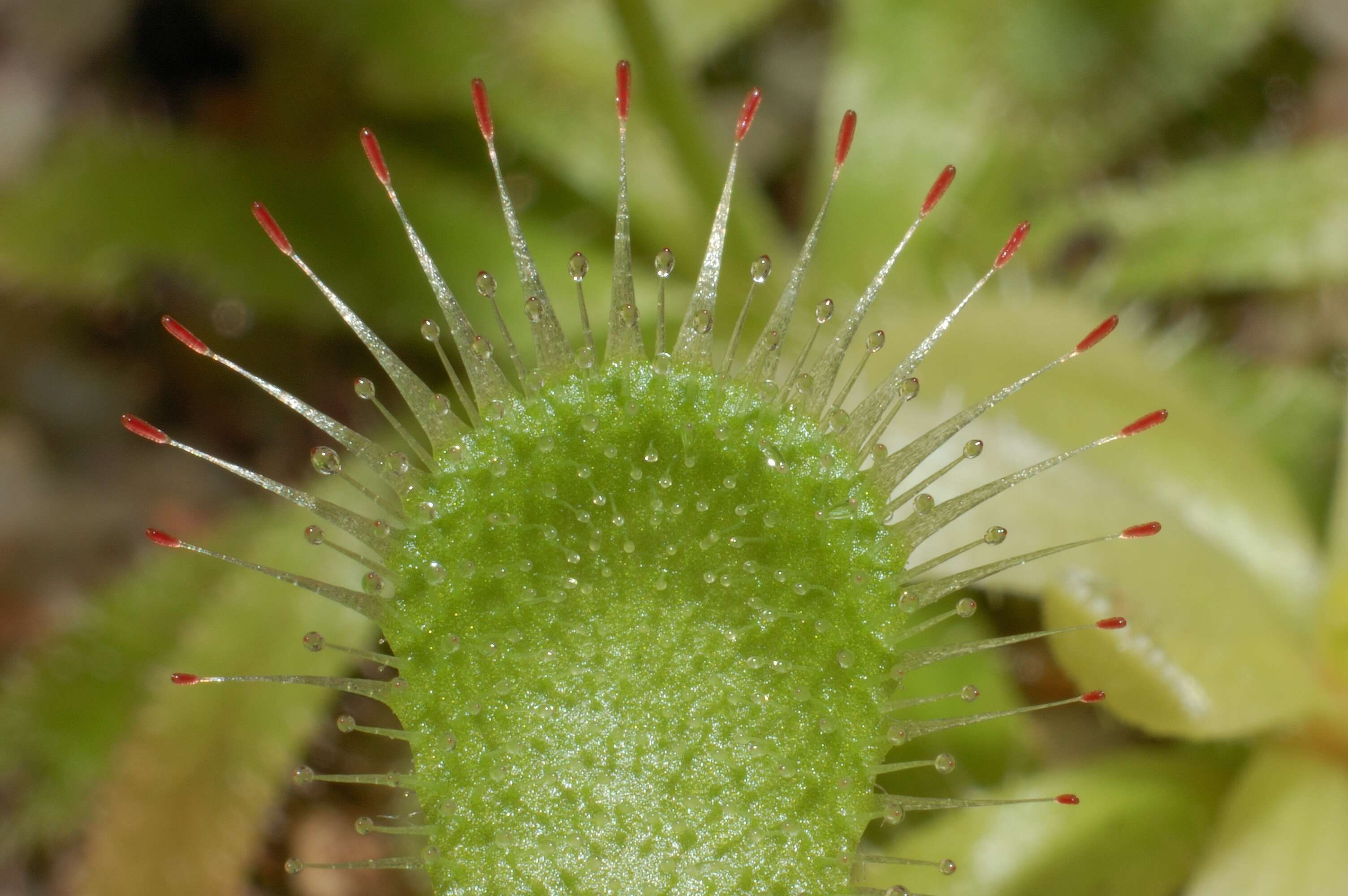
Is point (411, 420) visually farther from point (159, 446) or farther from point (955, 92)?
point (955, 92)

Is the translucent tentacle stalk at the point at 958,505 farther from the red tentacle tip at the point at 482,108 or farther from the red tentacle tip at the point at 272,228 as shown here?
the red tentacle tip at the point at 272,228

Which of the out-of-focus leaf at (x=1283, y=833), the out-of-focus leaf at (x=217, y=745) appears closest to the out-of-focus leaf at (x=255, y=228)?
the out-of-focus leaf at (x=217, y=745)

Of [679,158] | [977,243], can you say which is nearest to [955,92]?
[977,243]

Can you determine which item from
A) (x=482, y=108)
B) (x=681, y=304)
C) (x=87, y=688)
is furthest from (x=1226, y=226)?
(x=87, y=688)

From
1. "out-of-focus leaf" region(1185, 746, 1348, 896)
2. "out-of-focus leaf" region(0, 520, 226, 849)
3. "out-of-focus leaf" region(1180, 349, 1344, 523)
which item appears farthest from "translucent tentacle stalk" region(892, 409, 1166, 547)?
"out-of-focus leaf" region(0, 520, 226, 849)

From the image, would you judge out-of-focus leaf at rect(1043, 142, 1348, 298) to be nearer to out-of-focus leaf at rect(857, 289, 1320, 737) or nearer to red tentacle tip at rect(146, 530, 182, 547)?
out-of-focus leaf at rect(857, 289, 1320, 737)

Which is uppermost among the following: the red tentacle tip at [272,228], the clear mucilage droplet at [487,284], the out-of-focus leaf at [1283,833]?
the red tentacle tip at [272,228]
